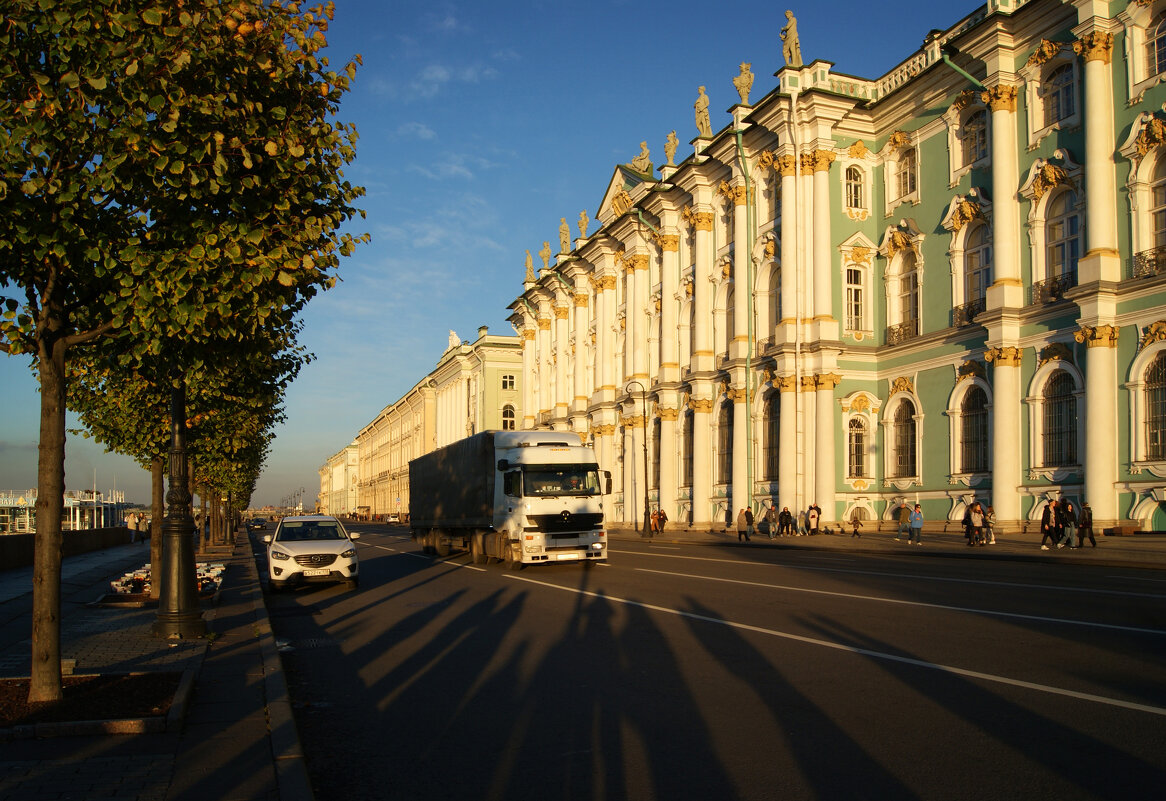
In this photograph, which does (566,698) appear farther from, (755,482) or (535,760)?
(755,482)

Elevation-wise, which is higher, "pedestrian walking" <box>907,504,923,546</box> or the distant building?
the distant building

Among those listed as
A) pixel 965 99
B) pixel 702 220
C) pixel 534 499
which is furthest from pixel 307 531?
pixel 702 220

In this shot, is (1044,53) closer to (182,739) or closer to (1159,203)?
(1159,203)

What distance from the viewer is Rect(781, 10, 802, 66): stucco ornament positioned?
139 feet

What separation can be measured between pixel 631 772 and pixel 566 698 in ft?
→ 7.51

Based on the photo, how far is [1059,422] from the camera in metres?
31.3

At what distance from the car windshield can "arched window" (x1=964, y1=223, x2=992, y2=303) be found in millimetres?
24130

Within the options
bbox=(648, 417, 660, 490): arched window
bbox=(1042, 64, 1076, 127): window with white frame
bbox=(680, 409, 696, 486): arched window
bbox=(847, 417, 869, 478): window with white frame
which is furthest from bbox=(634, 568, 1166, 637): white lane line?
bbox=(648, 417, 660, 490): arched window

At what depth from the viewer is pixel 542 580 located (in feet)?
68.6

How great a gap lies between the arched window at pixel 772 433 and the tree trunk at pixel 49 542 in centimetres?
3718

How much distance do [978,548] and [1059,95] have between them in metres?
14.6

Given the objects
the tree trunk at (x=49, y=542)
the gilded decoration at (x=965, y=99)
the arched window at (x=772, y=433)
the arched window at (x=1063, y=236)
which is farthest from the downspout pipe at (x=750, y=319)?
the tree trunk at (x=49, y=542)

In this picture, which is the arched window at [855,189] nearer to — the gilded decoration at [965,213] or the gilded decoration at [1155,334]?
the gilded decoration at [965,213]

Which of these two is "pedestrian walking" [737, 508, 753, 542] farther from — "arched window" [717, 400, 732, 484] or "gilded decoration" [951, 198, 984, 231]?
"gilded decoration" [951, 198, 984, 231]
